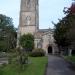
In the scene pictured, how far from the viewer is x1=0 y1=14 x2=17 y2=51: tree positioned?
77275mm

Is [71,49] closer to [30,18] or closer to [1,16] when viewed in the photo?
[30,18]

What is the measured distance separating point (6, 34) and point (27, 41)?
9022mm

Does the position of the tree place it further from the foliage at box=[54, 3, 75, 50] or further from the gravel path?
the gravel path

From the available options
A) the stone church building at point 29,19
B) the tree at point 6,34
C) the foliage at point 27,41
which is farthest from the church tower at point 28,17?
the tree at point 6,34

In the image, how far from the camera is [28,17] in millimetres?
88812

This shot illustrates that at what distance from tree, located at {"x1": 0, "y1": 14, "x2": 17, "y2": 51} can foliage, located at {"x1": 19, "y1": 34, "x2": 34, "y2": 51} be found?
184 inches

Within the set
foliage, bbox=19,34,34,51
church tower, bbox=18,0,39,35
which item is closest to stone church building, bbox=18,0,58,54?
church tower, bbox=18,0,39,35

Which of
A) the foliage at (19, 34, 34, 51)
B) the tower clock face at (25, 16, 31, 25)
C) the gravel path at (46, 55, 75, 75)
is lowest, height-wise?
the gravel path at (46, 55, 75, 75)

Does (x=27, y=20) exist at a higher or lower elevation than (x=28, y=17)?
lower

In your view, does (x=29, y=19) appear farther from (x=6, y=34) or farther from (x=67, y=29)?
(x=67, y=29)

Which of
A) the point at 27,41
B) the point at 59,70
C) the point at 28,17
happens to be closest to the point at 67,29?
the point at 59,70

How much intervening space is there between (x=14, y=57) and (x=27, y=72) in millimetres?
6407

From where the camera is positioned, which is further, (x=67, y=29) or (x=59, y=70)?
(x=67, y=29)

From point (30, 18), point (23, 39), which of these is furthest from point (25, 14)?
point (23, 39)
